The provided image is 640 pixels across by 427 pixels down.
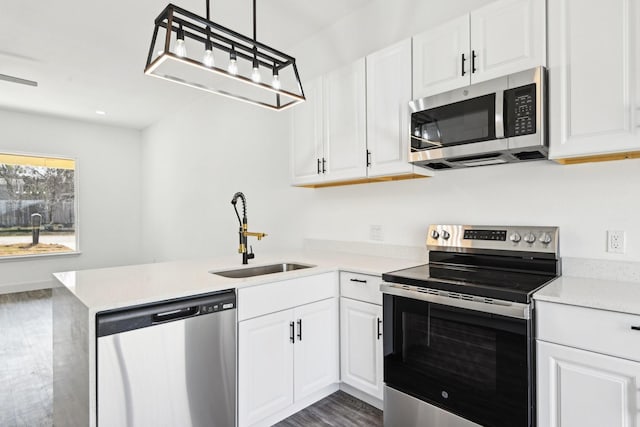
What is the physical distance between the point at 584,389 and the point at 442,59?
69.1 inches

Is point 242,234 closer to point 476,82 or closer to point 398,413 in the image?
point 398,413

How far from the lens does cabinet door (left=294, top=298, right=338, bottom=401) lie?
2.09m

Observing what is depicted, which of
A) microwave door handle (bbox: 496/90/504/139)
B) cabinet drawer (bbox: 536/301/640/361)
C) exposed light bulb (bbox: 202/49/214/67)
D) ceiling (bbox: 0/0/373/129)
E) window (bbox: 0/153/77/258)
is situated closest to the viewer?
cabinet drawer (bbox: 536/301/640/361)

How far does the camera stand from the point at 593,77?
153 centimetres

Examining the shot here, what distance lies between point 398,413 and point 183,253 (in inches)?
169

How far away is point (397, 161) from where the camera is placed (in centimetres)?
225

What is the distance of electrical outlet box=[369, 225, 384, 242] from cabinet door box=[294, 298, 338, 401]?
675 millimetres

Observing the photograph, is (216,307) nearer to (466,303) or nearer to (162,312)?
(162,312)

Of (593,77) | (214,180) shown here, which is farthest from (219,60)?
(593,77)

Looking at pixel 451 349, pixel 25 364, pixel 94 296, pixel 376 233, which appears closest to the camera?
pixel 94 296

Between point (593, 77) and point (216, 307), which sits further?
point (216, 307)

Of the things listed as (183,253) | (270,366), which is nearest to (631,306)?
(270,366)

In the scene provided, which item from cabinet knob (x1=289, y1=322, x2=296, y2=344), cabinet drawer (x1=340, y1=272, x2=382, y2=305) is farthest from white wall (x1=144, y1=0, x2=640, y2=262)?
cabinet knob (x1=289, y1=322, x2=296, y2=344)

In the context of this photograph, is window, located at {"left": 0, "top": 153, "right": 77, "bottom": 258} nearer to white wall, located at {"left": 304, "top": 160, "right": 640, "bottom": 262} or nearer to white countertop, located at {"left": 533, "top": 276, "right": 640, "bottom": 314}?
white wall, located at {"left": 304, "top": 160, "right": 640, "bottom": 262}
